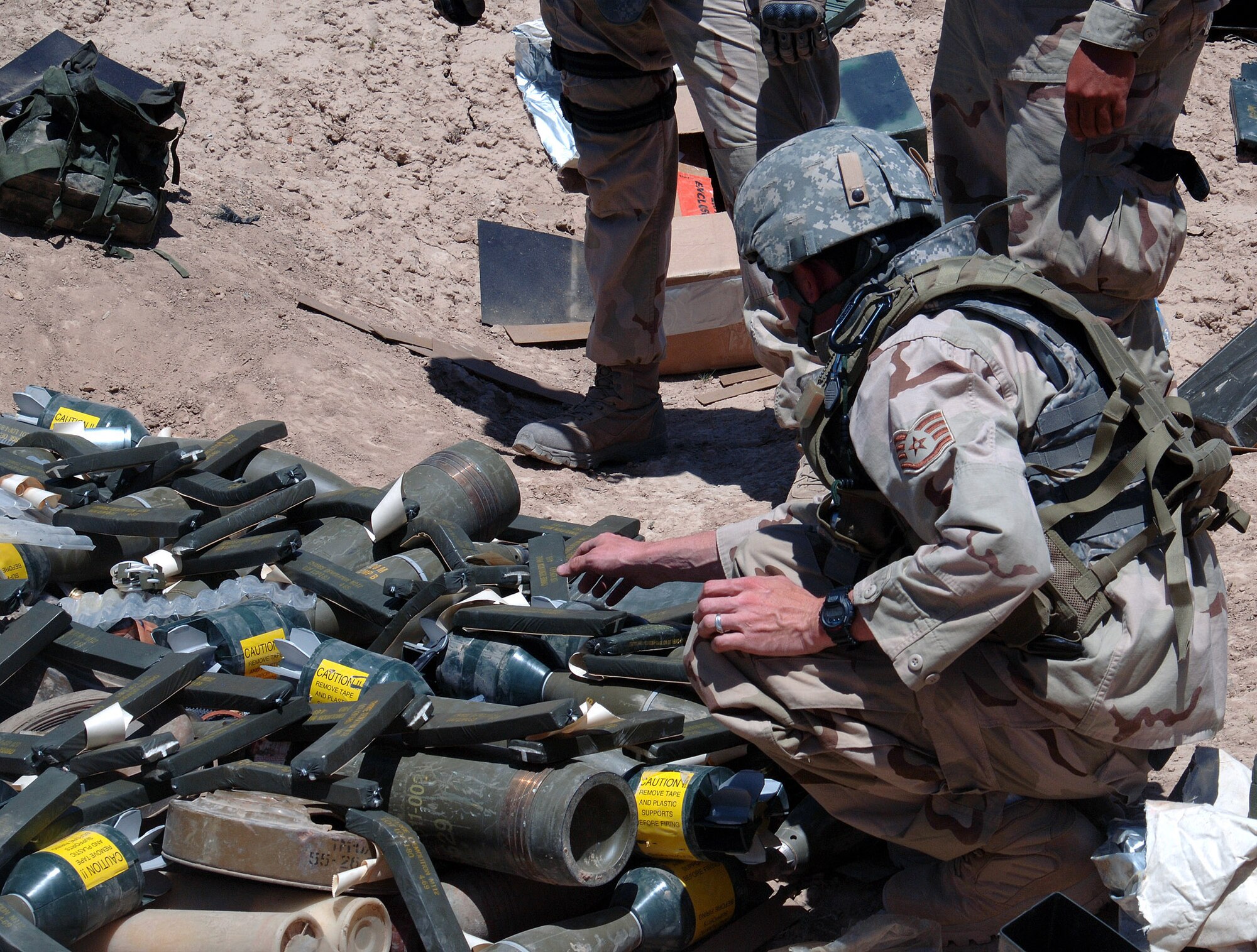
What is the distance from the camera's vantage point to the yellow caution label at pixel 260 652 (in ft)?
8.86

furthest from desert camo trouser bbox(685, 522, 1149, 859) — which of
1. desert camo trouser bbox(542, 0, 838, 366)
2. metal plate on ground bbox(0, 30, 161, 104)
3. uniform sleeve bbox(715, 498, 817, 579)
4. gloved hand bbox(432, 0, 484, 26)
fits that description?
metal plate on ground bbox(0, 30, 161, 104)

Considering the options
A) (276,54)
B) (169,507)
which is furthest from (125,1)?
(169,507)

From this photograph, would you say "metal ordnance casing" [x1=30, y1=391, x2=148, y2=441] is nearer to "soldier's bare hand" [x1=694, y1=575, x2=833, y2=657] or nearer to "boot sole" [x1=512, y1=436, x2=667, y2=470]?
"boot sole" [x1=512, y1=436, x2=667, y2=470]

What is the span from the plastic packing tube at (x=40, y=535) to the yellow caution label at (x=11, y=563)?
0.12ft

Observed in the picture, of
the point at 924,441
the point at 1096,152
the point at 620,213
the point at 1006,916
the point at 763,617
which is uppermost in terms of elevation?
the point at 1096,152

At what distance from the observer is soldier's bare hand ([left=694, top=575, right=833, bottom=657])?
2.26 m

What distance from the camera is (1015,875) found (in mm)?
2371

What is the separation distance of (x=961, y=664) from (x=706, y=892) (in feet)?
2.28

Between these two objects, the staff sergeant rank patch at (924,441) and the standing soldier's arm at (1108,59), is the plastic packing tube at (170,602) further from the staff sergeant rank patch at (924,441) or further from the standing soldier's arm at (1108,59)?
the standing soldier's arm at (1108,59)

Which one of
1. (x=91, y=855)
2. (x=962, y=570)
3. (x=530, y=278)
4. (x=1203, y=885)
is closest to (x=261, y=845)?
(x=91, y=855)

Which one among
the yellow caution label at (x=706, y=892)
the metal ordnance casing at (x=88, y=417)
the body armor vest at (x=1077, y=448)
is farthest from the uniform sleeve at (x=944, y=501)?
the metal ordnance casing at (x=88, y=417)

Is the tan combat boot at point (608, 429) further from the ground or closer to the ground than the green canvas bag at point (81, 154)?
closer to the ground

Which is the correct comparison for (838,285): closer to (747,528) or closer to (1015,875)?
(747,528)

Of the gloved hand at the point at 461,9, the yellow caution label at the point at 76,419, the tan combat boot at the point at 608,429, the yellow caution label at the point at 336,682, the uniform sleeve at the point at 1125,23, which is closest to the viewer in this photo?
the yellow caution label at the point at 336,682
